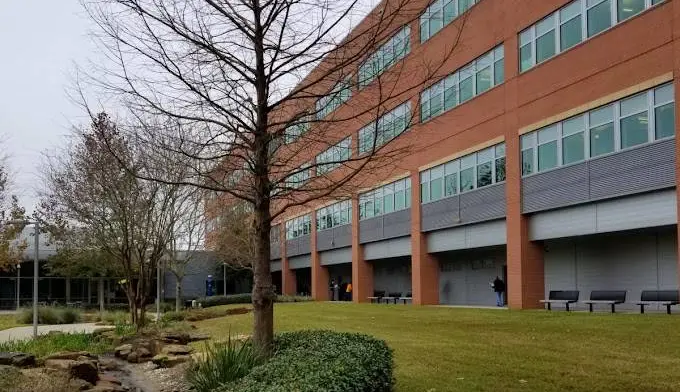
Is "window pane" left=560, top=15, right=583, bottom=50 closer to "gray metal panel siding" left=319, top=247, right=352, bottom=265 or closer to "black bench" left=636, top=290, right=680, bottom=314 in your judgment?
"black bench" left=636, top=290, right=680, bottom=314

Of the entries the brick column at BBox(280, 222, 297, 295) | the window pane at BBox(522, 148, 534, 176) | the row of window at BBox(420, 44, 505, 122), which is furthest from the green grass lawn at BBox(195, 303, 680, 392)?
the brick column at BBox(280, 222, 297, 295)

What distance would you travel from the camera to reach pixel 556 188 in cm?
2752

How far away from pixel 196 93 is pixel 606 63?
18.5 metres

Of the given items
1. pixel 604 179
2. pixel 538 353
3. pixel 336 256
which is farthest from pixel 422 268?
pixel 538 353

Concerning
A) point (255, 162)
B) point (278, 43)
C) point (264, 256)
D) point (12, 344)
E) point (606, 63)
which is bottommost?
point (12, 344)

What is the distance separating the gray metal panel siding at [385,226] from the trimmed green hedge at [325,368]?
103ft

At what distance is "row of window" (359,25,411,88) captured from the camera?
10.1 meters

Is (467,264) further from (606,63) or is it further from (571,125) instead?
(606,63)

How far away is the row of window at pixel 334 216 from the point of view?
51.4 meters

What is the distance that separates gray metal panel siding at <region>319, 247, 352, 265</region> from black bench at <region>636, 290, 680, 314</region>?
2929 cm

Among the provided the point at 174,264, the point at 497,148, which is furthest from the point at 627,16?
the point at 174,264

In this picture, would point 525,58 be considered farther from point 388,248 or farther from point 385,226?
point 388,248

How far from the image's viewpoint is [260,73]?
1010cm

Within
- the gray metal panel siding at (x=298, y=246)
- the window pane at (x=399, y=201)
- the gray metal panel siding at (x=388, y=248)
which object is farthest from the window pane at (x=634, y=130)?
the gray metal panel siding at (x=298, y=246)
